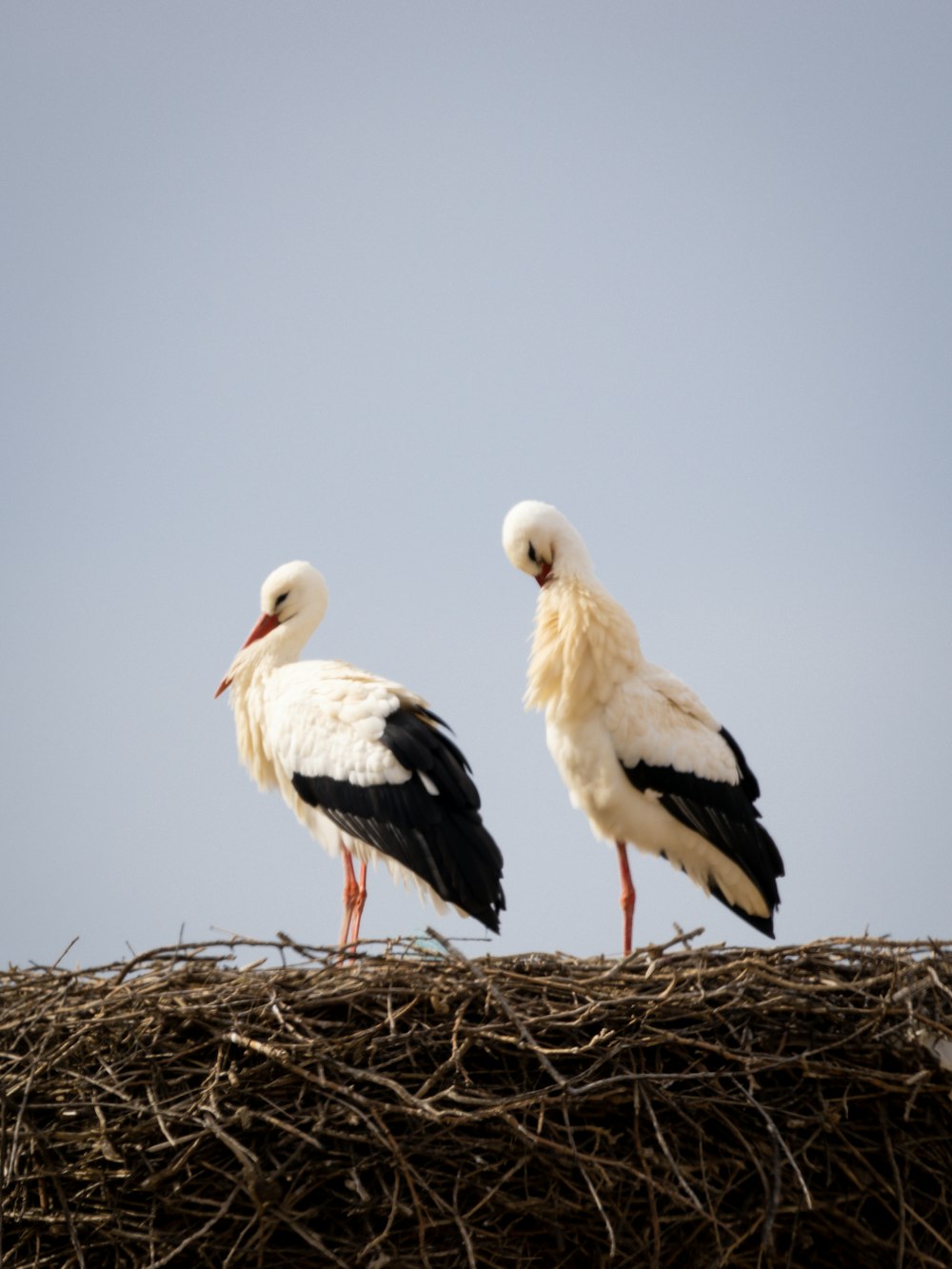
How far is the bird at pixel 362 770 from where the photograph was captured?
4.79 metres

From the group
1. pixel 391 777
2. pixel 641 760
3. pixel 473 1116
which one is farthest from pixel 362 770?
pixel 473 1116

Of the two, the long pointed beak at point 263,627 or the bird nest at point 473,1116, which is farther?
the long pointed beak at point 263,627

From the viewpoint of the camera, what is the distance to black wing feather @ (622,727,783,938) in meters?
5.14

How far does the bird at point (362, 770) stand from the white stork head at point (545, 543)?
2.22 feet

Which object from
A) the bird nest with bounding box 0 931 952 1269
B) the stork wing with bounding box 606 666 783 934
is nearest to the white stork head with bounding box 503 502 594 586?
the stork wing with bounding box 606 666 783 934

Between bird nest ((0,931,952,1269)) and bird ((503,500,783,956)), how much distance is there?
128 centimetres

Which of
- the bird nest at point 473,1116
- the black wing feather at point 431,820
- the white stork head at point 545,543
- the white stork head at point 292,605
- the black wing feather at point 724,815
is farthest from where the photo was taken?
the white stork head at point 292,605

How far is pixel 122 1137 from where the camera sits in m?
3.60

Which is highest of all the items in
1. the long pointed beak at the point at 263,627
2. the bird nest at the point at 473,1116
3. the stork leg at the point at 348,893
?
the long pointed beak at the point at 263,627

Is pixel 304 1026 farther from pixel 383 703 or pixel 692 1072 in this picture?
pixel 383 703

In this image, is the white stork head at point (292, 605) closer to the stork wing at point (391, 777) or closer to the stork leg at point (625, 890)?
the stork wing at point (391, 777)

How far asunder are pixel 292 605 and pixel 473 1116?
2.75 metres

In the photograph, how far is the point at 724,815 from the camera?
519 cm

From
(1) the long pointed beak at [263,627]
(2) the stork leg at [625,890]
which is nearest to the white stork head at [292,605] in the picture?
(1) the long pointed beak at [263,627]
